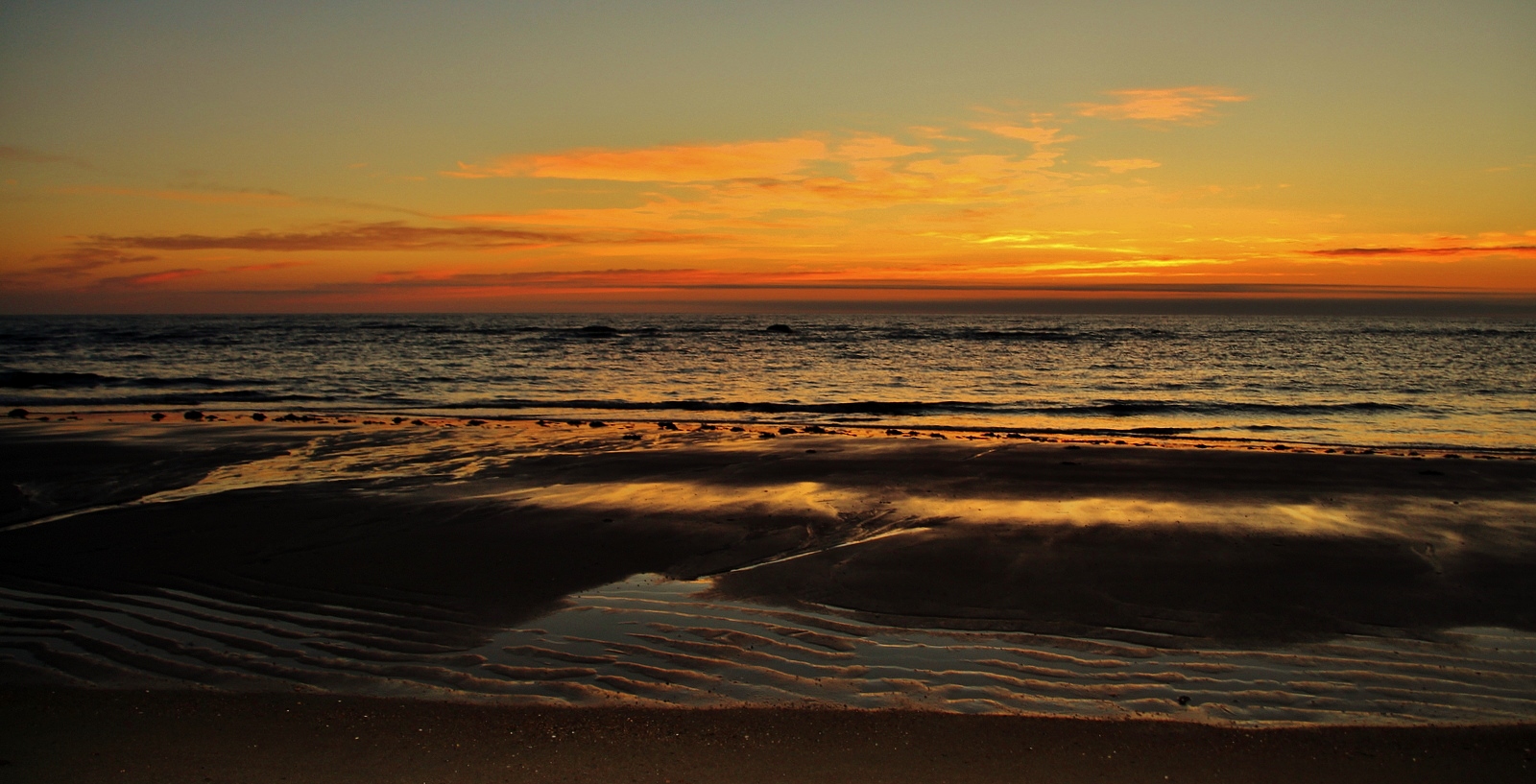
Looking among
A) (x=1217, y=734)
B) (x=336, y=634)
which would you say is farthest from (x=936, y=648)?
(x=336, y=634)

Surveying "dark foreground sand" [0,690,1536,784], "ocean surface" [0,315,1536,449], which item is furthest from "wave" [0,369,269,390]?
"dark foreground sand" [0,690,1536,784]

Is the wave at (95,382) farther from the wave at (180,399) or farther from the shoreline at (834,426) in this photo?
the shoreline at (834,426)

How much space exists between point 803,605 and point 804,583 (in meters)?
0.47

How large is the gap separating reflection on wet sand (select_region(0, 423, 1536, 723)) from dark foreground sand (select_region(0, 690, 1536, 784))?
25 cm

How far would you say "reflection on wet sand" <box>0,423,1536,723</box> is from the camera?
181 inches

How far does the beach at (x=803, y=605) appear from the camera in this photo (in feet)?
13.4

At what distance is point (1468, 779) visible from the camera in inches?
141

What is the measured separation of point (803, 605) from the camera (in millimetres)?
5863

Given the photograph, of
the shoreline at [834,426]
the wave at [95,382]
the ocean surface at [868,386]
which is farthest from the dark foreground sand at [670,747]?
the wave at [95,382]

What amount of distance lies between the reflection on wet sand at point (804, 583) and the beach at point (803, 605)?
0.12 ft

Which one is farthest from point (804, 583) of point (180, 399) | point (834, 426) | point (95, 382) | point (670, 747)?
Answer: point (95, 382)

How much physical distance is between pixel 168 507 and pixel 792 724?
7.91 metres

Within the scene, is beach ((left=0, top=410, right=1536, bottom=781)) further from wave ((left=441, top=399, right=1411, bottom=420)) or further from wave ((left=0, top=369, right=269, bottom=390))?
wave ((left=0, top=369, right=269, bottom=390))

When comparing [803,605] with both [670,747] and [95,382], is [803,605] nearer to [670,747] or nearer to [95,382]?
[670,747]
